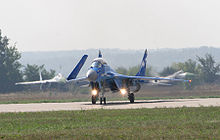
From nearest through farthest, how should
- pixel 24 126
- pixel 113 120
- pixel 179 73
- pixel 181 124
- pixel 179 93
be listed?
pixel 181 124 → pixel 24 126 → pixel 113 120 → pixel 179 93 → pixel 179 73

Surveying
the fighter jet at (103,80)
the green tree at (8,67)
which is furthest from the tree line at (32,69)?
the fighter jet at (103,80)

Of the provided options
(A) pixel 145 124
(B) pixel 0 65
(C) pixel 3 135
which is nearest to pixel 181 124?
(A) pixel 145 124

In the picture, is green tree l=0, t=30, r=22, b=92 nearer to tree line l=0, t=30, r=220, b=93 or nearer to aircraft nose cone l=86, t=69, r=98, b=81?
tree line l=0, t=30, r=220, b=93

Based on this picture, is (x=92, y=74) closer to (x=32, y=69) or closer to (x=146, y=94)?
(x=146, y=94)

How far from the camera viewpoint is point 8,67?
9812 cm

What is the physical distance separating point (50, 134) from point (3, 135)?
1.77 metres

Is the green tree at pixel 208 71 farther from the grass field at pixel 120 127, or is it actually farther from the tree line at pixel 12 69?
the grass field at pixel 120 127

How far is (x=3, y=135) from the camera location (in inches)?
700

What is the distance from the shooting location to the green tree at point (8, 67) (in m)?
91.8

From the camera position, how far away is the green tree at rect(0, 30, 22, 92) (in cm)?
9175

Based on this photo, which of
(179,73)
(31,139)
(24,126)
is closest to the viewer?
(31,139)

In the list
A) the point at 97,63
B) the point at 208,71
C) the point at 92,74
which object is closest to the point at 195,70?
the point at 208,71

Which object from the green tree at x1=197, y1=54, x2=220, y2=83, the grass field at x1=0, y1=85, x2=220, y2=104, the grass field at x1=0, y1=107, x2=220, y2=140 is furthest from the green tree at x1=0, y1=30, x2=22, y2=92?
the grass field at x1=0, y1=107, x2=220, y2=140

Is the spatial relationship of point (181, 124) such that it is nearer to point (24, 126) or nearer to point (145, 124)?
point (145, 124)
